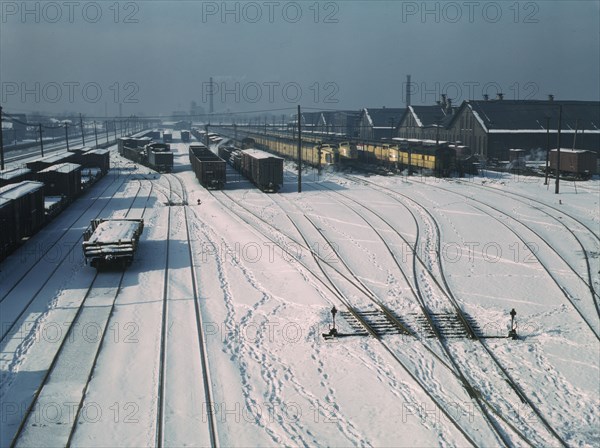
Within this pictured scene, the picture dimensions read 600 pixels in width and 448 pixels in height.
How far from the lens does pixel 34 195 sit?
85.7 ft

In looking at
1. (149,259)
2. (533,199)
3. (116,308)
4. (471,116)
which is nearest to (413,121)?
(471,116)

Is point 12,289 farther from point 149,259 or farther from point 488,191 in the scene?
point 488,191

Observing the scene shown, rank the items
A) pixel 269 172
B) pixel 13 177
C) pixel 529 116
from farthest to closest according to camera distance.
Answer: pixel 529 116 < pixel 269 172 < pixel 13 177

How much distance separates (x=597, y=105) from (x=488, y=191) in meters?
41.2

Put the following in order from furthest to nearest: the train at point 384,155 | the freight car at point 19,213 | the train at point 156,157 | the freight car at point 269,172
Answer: the train at point 156,157
the train at point 384,155
the freight car at point 269,172
the freight car at point 19,213

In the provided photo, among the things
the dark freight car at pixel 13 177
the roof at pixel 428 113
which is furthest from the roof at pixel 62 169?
the roof at pixel 428 113

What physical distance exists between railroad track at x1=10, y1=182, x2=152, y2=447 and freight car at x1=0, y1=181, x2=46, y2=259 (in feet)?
20.0

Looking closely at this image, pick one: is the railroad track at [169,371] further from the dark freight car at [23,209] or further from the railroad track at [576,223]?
the railroad track at [576,223]

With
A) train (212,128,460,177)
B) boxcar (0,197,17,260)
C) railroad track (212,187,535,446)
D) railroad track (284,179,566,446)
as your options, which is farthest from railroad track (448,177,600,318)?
boxcar (0,197,17,260)

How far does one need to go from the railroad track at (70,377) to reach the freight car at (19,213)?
6097 mm

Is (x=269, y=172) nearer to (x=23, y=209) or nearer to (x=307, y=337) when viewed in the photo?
(x=23, y=209)

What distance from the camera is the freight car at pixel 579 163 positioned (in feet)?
150

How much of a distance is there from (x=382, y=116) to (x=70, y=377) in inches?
3763

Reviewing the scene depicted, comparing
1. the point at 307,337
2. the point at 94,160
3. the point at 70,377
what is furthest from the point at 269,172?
the point at 70,377
